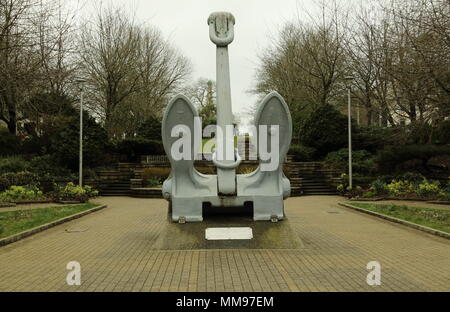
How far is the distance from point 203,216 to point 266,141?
77.2 inches

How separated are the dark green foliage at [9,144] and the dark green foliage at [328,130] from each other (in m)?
17.0

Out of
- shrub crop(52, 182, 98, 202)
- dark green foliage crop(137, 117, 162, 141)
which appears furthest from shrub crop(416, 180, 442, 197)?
dark green foliage crop(137, 117, 162, 141)

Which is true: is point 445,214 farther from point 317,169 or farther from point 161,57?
point 161,57

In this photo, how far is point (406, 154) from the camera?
62.6 ft

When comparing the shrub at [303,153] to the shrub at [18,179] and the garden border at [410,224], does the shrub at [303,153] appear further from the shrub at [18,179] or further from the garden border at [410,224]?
the shrub at [18,179]

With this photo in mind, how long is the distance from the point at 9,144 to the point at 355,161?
18279 mm

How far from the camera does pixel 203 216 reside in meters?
8.62

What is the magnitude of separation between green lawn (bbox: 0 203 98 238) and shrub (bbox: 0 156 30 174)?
25.3 feet

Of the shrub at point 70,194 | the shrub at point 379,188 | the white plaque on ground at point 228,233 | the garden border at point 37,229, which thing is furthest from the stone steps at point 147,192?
the white plaque on ground at point 228,233

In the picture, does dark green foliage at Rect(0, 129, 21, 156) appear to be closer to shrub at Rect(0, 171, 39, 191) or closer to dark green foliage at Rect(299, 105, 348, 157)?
shrub at Rect(0, 171, 39, 191)

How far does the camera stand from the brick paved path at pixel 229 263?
205 inches

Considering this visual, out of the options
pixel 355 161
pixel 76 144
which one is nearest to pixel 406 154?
pixel 355 161

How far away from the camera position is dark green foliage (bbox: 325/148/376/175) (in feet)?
74.4

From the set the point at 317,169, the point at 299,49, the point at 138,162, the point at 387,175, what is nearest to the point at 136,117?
the point at 138,162
